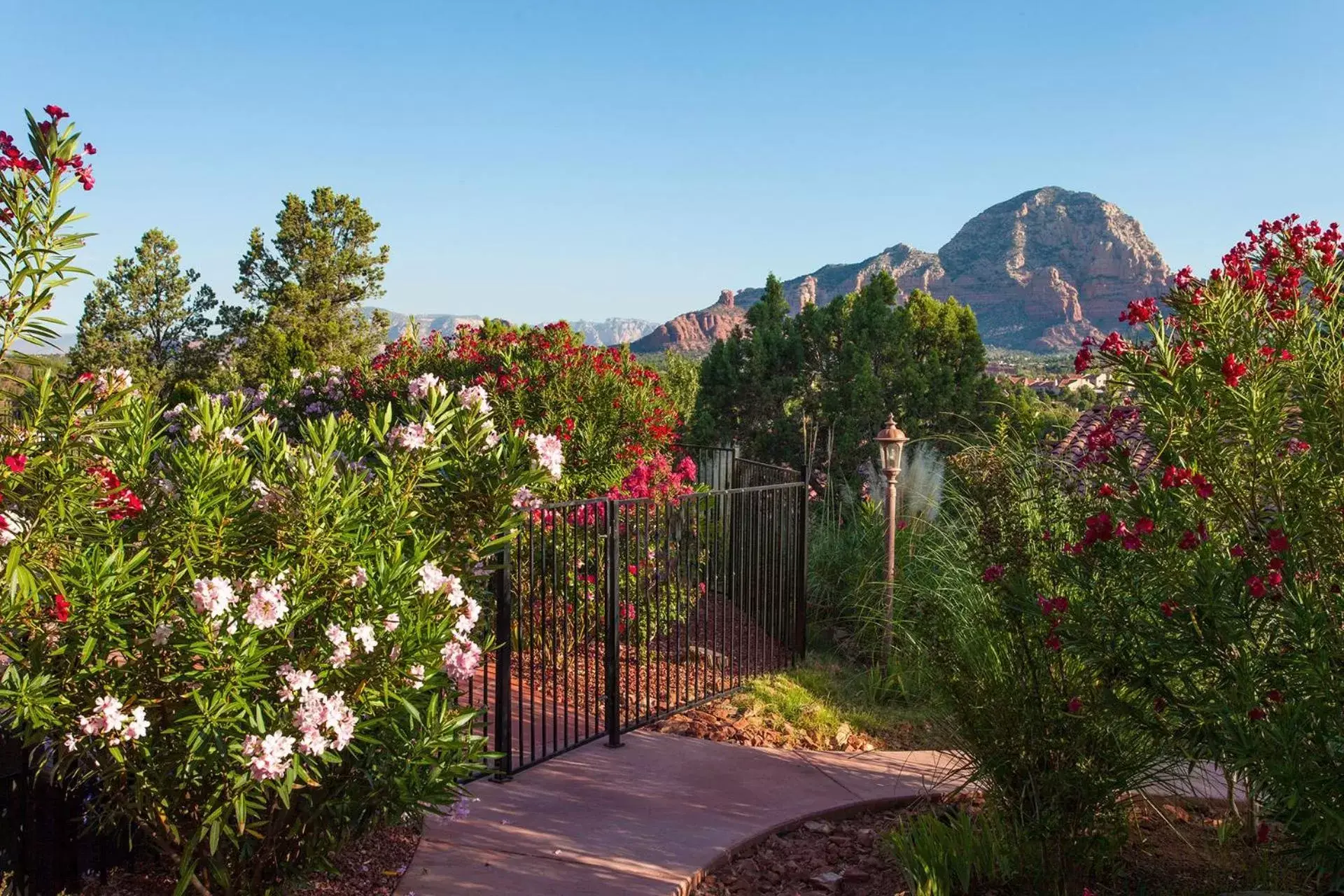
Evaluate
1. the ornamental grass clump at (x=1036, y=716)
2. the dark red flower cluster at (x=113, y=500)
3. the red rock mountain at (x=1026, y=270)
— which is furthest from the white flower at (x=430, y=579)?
the red rock mountain at (x=1026, y=270)

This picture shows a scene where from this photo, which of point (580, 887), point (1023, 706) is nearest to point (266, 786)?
point (580, 887)

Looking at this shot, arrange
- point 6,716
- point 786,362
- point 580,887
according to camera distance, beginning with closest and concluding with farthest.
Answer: point 6,716
point 580,887
point 786,362

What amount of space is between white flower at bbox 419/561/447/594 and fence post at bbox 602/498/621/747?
2.47m

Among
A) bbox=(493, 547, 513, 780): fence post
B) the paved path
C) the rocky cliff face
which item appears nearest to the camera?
the paved path

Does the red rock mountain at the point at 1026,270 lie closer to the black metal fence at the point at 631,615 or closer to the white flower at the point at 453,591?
the black metal fence at the point at 631,615

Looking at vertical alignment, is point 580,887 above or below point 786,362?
below

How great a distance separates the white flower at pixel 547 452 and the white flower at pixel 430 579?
62cm

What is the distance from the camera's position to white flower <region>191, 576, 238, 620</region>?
273 centimetres

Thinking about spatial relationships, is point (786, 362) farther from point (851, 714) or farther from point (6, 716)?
point (6, 716)

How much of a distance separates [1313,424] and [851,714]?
4.02m

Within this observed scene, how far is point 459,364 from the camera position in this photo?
34.7 feet

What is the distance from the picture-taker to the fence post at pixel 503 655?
4.92m

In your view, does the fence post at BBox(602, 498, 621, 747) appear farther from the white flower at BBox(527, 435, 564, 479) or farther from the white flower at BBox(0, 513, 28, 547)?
the white flower at BBox(0, 513, 28, 547)

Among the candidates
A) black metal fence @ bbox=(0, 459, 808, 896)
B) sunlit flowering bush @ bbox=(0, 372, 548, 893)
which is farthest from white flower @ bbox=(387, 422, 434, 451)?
black metal fence @ bbox=(0, 459, 808, 896)
